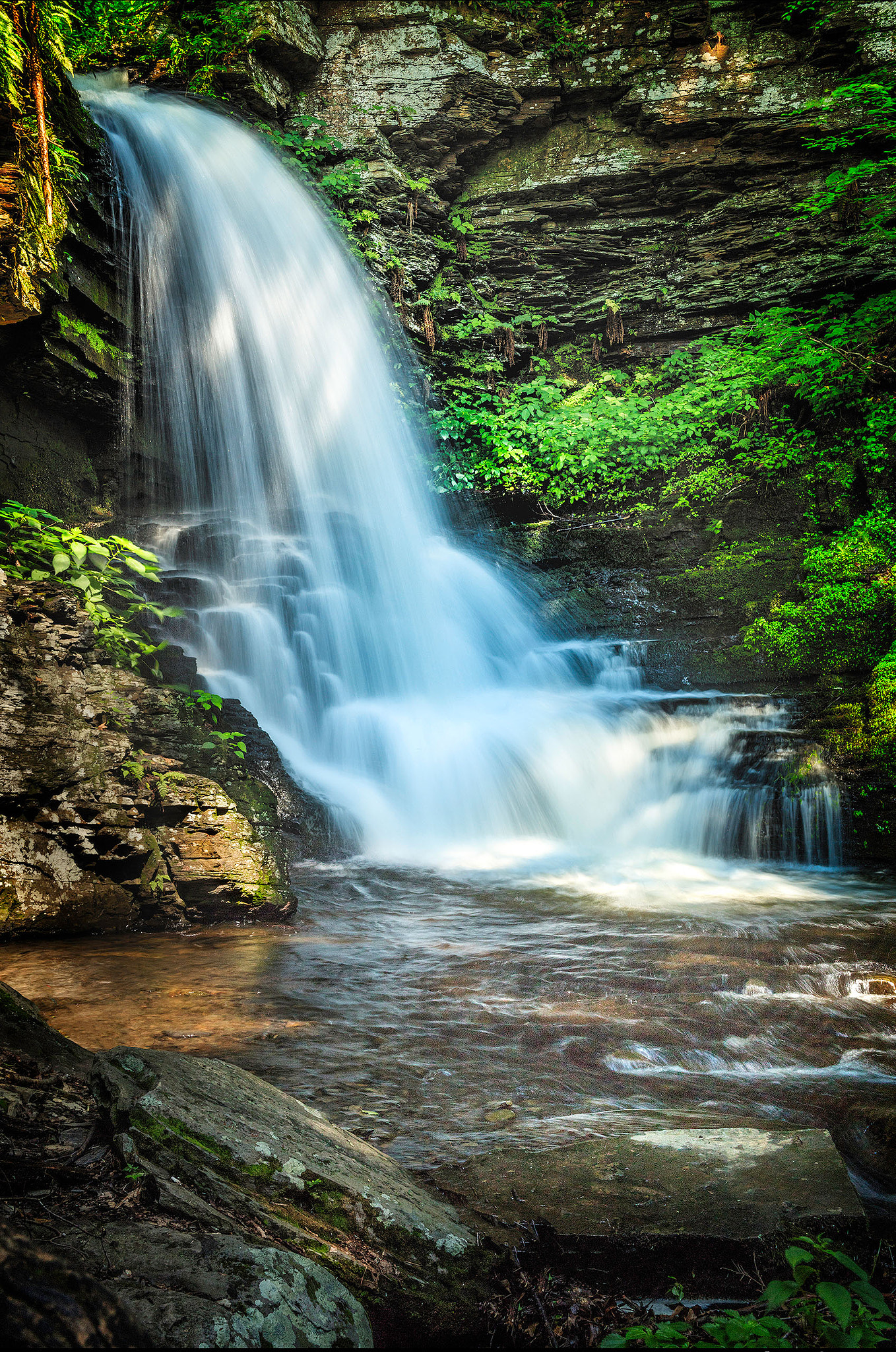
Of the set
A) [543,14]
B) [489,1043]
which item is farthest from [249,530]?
[543,14]

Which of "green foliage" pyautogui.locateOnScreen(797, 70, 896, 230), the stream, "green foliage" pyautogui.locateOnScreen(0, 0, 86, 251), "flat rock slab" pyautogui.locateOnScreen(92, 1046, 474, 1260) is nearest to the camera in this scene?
"flat rock slab" pyautogui.locateOnScreen(92, 1046, 474, 1260)

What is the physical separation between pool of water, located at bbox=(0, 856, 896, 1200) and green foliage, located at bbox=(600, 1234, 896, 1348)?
834 millimetres

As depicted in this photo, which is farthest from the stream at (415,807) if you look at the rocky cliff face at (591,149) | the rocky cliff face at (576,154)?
the rocky cliff face at (591,149)

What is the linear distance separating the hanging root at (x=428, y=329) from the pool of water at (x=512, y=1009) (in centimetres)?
951

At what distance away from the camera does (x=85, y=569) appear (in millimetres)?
5301

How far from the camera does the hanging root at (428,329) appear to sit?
37.7 ft

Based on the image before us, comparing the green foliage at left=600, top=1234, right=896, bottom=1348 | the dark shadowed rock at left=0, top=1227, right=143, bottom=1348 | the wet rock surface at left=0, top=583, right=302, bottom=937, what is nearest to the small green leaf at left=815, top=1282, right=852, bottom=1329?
the green foliage at left=600, top=1234, right=896, bottom=1348

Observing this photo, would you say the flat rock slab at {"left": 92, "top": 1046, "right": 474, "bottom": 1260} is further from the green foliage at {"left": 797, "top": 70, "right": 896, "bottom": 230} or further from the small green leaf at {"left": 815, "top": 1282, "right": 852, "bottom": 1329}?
the green foliage at {"left": 797, "top": 70, "right": 896, "bottom": 230}

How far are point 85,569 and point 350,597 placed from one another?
443 centimetres

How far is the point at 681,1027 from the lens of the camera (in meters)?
3.03

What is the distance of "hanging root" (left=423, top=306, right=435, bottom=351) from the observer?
1148 centimetres

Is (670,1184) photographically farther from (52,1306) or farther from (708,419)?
(708,419)

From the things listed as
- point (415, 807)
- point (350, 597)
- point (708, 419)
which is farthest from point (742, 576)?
point (415, 807)

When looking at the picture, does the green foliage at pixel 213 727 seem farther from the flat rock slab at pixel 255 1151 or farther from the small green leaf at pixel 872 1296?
the small green leaf at pixel 872 1296
